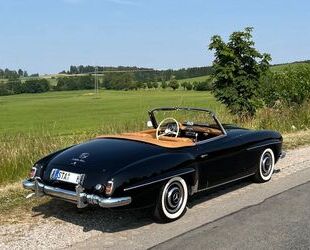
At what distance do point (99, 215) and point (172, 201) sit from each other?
33.9 inches

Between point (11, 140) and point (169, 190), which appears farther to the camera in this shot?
point (11, 140)

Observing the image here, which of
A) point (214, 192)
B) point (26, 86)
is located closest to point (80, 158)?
point (214, 192)

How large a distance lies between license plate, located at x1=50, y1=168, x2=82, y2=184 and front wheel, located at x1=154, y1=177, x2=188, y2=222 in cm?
88

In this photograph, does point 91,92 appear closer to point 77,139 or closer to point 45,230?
point 77,139

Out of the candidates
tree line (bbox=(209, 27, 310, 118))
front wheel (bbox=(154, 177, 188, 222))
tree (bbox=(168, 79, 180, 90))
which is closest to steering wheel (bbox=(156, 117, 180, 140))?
front wheel (bbox=(154, 177, 188, 222))

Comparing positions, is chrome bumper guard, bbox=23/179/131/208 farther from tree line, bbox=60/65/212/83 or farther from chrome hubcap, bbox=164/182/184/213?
tree line, bbox=60/65/212/83

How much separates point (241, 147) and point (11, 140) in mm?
5358

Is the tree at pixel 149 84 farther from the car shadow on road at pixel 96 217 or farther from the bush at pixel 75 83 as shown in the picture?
the car shadow on road at pixel 96 217

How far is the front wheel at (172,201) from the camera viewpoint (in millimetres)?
5668

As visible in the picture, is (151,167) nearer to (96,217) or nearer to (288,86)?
(96,217)

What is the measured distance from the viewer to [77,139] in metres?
11.9

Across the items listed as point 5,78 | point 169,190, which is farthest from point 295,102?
point 5,78

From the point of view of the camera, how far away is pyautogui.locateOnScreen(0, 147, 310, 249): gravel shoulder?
5.14m

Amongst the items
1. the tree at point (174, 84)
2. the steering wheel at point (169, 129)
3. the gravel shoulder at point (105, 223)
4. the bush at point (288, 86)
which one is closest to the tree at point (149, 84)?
the tree at point (174, 84)
